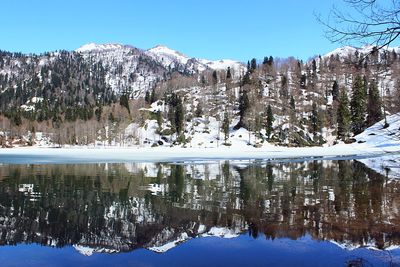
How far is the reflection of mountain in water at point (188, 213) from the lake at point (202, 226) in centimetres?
4

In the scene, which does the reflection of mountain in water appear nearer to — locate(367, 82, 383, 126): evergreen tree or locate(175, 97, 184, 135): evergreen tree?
locate(367, 82, 383, 126): evergreen tree

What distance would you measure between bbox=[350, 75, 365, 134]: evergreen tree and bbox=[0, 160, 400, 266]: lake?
101 meters

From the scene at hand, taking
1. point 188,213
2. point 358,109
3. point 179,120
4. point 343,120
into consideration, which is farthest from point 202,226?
point 179,120

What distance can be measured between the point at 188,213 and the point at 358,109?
371 ft

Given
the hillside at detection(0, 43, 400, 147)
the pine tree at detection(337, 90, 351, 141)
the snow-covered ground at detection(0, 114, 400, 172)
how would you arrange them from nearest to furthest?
the snow-covered ground at detection(0, 114, 400, 172), the pine tree at detection(337, 90, 351, 141), the hillside at detection(0, 43, 400, 147)

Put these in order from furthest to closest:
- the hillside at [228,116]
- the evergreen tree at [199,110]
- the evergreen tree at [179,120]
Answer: the evergreen tree at [199,110]
the evergreen tree at [179,120]
the hillside at [228,116]

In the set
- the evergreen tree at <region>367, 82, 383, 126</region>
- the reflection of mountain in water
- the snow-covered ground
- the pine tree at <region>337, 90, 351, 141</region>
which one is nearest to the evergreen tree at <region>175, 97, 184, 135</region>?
the snow-covered ground

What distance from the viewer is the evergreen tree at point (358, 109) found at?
119 m

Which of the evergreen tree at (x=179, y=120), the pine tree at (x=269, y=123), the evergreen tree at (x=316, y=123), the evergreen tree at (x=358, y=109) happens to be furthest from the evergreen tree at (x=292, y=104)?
the evergreen tree at (x=179, y=120)

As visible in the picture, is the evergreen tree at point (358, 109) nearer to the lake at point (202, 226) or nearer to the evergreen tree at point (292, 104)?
the evergreen tree at point (292, 104)

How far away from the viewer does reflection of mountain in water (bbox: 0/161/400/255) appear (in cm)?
1325

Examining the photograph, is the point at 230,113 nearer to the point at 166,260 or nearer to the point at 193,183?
the point at 193,183

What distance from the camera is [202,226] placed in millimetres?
14898

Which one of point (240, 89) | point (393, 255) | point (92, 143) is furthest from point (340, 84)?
point (393, 255)
